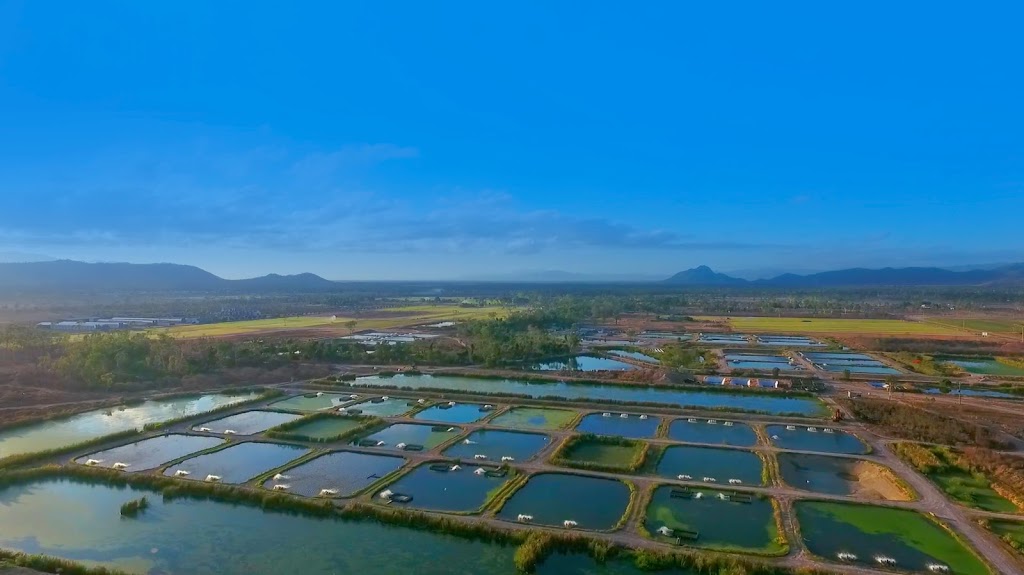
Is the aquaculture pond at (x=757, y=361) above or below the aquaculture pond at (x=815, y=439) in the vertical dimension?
above

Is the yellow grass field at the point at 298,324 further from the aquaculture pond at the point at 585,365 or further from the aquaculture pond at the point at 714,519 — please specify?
the aquaculture pond at the point at 714,519

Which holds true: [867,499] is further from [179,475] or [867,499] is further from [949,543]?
[179,475]

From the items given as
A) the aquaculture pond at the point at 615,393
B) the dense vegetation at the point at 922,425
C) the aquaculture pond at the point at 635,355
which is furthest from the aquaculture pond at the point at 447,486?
the aquaculture pond at the point at 635,355

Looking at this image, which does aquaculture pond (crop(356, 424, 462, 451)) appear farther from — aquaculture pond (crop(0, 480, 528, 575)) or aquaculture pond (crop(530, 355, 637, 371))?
aquaculture pond (crop(530, 355, 637, 371))

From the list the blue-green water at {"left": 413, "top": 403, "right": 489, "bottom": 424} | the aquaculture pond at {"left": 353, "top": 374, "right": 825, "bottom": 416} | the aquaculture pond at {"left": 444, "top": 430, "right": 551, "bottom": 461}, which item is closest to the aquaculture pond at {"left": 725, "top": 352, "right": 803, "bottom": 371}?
the aquaculture pond at {"left": 353, "top": 374, "right": 825, "bottom": 416}

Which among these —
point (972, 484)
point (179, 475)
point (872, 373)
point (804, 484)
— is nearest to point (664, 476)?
point (804, 484)

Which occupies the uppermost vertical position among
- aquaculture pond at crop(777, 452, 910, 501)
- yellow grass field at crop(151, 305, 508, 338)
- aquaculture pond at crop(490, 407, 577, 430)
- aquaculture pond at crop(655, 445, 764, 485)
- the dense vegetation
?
yellow grass field at crop(151, 305, 508, 338)
